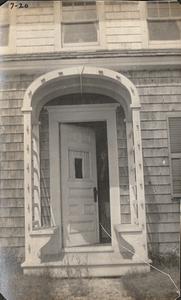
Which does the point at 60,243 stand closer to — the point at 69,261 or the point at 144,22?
the point at 69,261

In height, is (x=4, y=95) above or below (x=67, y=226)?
above

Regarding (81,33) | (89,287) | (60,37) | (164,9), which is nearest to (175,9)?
(164,9)

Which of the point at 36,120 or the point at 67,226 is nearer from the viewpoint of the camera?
the point at 67,226

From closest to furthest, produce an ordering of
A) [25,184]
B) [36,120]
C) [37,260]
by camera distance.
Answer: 1. [37,260]
2. [25,184]
3. [36,120]

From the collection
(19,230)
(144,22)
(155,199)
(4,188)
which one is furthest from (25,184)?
(144,22)

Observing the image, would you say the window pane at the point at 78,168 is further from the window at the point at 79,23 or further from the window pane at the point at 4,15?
the window pane at the point at 4,15

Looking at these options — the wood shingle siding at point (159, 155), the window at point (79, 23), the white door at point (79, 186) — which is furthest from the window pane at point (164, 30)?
the white door at point (79, 186)

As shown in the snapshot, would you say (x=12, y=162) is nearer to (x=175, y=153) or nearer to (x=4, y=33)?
(x=4, y=33)

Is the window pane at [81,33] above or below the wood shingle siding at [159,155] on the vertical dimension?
above
